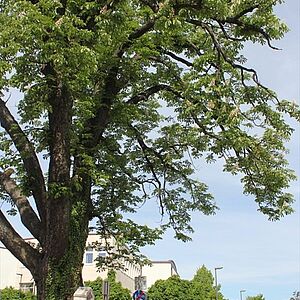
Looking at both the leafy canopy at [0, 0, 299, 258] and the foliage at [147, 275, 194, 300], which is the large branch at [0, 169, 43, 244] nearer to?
the leafy canopy at [0, 0, 299, 258]

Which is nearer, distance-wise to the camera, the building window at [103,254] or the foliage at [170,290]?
the building window at [103,254]

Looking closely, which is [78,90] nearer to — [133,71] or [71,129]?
[71,129]

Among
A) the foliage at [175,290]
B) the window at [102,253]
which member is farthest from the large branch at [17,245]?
the foliage at [175,290]

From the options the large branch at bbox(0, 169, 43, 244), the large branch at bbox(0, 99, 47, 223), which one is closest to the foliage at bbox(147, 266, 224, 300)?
the large branch at bbox(0, 169, 43, 244)

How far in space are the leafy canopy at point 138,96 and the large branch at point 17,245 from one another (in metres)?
1.10

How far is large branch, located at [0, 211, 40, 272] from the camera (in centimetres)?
1216

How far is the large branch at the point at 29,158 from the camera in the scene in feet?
41.9

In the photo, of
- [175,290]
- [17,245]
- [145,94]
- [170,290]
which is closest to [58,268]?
[17,245]

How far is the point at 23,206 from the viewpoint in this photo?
12953mm

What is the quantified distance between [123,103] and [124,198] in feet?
10.9

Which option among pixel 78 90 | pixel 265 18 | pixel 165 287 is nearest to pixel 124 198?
pixel 78 90

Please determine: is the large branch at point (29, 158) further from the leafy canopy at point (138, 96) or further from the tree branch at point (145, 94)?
the tree branch at point (145, 94)

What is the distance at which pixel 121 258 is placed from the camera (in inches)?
669

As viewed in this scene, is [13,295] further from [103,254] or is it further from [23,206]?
[23,206]
